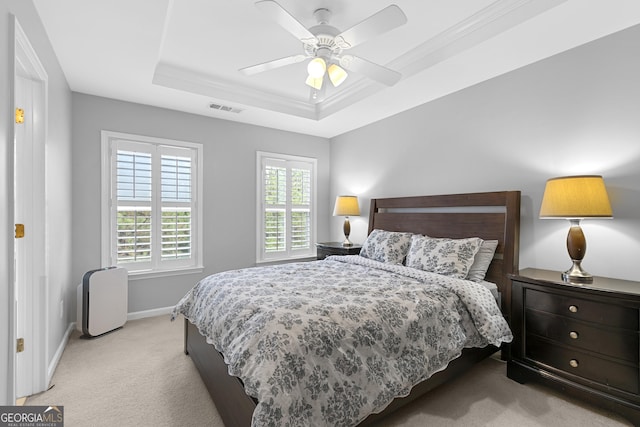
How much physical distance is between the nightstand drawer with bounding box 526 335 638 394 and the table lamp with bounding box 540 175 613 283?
497mm

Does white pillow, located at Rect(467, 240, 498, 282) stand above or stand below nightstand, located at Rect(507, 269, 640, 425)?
above

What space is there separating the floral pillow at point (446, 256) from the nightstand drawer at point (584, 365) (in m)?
0.70

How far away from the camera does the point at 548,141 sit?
2629 mm

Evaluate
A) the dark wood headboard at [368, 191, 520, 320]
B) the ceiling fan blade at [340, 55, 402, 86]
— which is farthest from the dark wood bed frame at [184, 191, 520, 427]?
the ceiling fan blade at [340, 55, 402, 86]

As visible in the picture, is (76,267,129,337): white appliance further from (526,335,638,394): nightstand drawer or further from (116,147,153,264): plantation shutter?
(526,335,638,394): nightstand drawer

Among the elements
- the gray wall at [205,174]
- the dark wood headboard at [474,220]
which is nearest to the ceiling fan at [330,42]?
the dark wood headboard at [474,220]

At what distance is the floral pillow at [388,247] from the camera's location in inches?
131

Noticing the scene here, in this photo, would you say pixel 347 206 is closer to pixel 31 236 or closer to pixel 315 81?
pixel 315 81

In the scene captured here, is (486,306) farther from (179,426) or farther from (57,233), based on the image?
(57,233)

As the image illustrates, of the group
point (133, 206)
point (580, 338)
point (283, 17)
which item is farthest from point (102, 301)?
point (580, 338)

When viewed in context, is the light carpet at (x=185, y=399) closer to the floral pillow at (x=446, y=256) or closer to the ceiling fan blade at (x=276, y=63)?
the floral pillow at (x=446, y=256)

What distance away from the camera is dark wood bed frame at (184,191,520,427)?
1.78 meters

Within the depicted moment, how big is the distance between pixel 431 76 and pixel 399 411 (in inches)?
113

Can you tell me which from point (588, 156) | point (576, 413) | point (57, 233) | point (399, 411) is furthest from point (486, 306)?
point (57, 233)
